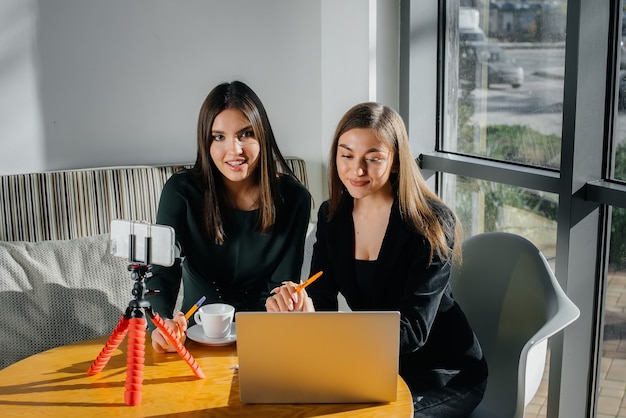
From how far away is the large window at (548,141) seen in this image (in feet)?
7.16

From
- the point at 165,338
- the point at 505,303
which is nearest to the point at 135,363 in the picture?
the point at 165,338

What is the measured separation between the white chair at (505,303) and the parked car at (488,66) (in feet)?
2.08

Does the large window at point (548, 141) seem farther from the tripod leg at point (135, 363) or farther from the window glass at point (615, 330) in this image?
the tripod leg at point (135, 363)

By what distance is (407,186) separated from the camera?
76.1 inches

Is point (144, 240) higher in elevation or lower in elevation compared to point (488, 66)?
lower

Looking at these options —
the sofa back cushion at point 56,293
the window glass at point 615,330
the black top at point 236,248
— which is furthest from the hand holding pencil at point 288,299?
the window glass at point 615,330

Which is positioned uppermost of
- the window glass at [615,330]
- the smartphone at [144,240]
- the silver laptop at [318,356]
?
the smartphone at [144,240]

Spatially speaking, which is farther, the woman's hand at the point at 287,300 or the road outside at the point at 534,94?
the road outside at the point at 534,94

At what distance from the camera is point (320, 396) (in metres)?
1.51

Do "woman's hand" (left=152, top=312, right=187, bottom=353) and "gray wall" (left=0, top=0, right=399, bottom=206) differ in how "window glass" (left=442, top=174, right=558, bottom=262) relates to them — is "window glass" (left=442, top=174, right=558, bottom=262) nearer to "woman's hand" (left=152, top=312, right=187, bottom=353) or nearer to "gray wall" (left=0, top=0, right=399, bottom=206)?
"gray wall" (left=0, top=0, right=399, bottom=206)

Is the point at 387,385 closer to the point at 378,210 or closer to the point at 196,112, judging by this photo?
the point at 378,210

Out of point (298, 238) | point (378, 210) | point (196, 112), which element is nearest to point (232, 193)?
point (298, 238)

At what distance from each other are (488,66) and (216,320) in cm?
142

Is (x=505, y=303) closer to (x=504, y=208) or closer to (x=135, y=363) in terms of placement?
(x=504, y=208)
